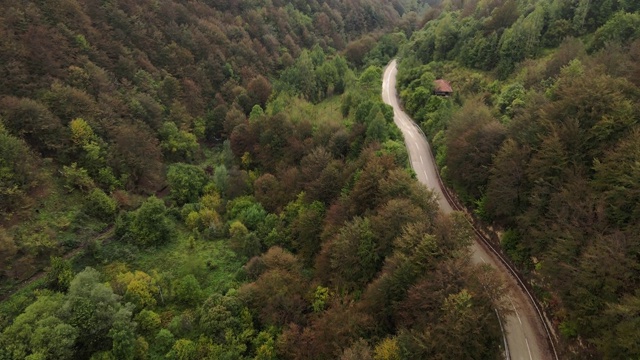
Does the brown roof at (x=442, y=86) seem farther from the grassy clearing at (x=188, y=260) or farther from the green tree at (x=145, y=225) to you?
the green tree at (x=145, y=225)

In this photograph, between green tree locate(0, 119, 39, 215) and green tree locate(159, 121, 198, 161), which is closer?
green tree locate(0, 119, 39, 215)

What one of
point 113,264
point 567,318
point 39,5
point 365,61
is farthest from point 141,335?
point 365,61

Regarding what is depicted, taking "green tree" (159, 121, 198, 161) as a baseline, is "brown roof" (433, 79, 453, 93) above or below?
below

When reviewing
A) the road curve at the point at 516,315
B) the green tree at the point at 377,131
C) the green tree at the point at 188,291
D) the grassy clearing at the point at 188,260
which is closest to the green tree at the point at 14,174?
the grassy clearing at the point at 188,260

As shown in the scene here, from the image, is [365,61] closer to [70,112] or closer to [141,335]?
[70,112]

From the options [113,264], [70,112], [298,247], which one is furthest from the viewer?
[70,112]

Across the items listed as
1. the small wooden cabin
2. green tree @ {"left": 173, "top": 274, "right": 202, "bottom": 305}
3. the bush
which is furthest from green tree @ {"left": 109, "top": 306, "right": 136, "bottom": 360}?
the small wooden cabin

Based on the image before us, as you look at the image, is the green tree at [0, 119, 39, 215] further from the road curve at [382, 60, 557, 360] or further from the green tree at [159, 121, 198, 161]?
the road curve at [382, 60, 557, 360]
